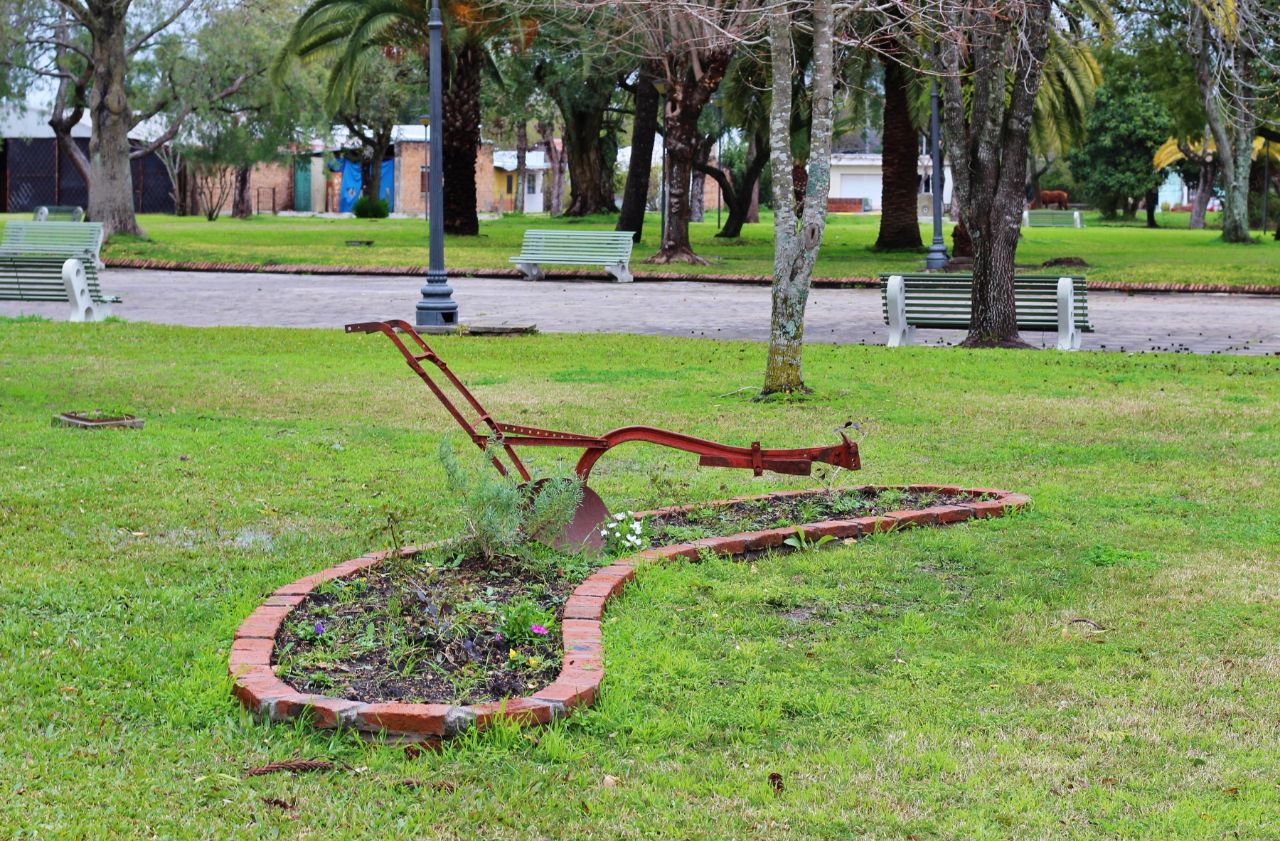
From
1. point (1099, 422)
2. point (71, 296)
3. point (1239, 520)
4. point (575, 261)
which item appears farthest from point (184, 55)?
point (1239, 520)

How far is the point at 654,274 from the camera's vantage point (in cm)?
2519

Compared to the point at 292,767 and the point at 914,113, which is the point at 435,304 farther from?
the point at 914,113

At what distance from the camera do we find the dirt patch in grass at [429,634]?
4.17m

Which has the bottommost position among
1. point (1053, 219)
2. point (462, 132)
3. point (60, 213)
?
point (60, 213)

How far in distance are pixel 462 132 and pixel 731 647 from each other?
100 feet

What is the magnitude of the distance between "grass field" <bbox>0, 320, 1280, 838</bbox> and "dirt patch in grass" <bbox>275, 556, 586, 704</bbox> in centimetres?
24

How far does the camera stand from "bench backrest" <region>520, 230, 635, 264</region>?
2478 cm

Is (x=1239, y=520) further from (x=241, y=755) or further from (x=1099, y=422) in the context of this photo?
(x=241, y=755)

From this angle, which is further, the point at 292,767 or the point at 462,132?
the point at 462,132

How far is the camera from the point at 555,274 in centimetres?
2570

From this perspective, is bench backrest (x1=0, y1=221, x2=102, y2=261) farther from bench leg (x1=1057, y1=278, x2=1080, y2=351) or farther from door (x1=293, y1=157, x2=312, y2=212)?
door (x1=293, y1=157, x2=312, y2=212)

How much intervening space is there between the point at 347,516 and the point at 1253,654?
3651 millimetres

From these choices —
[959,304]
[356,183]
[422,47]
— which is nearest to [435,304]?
[959,304]

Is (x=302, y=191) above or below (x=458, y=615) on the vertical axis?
above
